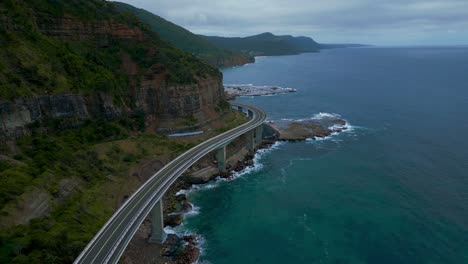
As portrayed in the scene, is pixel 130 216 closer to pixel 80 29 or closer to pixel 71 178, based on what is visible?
pixel 71 178

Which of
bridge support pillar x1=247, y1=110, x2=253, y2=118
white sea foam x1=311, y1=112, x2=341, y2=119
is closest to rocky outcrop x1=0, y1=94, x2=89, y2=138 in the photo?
bridge support pillar x1=247, y1=110, x2=253, y2=118

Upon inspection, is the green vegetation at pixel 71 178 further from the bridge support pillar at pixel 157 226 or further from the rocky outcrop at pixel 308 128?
the rocky outcrop at pixel 308 128

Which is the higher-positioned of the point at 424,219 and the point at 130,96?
the point at 130,96

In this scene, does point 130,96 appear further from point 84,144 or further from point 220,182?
point 220,182

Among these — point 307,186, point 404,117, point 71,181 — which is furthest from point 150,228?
point 404,117

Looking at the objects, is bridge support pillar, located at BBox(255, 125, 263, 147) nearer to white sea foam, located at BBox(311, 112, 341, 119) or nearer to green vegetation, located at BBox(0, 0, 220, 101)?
green vegetation, located at BBox(0, 0, 220, 101)

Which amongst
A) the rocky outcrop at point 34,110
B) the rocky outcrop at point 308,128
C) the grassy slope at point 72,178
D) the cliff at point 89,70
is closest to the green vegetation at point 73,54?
the cliff at point 89,70
